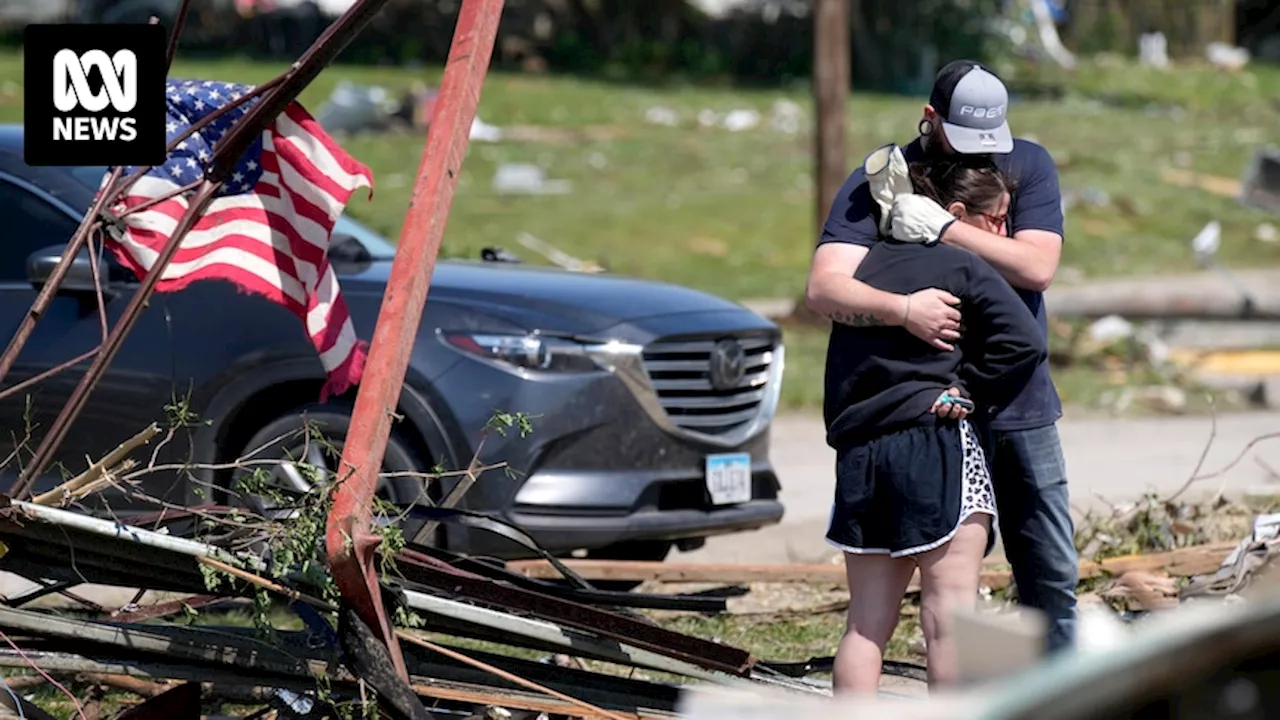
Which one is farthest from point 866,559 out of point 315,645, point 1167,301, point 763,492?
point 1167,301

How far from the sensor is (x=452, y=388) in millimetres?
6402

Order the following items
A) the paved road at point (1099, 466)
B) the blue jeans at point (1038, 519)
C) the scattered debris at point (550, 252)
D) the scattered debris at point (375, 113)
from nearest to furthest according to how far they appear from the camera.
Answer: the blue jeans at point (1038, 519) → the paved road at point (1099, 466) → the scattered debris at point (550, 252) → the scattered debris at point (375, 113)

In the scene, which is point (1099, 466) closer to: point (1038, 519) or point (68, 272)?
point (1038, 519)

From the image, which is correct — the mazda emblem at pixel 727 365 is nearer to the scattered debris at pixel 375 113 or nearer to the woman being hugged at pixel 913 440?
the woman being hugged at pixel 913 440

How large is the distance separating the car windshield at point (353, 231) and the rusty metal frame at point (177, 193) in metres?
2.20

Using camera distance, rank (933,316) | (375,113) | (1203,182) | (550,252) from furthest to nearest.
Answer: (375,113), (1203,182), (550,252), (933,316)

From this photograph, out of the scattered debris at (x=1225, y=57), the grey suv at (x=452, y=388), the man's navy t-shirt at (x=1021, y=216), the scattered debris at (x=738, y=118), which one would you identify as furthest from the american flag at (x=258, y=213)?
the scattered debris at (x=1225, y=57)

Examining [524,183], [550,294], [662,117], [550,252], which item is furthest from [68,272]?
[662,117]

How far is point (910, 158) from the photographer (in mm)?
4484

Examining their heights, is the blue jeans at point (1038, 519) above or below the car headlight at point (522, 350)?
below

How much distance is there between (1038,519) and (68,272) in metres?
3.59

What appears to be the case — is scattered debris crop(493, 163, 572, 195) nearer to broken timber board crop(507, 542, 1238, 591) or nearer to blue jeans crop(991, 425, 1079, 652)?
broken timber board crop(507, 542, 1238, 591)

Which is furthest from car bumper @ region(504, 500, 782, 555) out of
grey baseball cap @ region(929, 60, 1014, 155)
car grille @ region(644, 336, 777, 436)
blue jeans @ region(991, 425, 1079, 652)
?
grey baseball cap @ region(929, 60, 1014, 155)

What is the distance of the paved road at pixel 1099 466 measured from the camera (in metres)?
8.15
